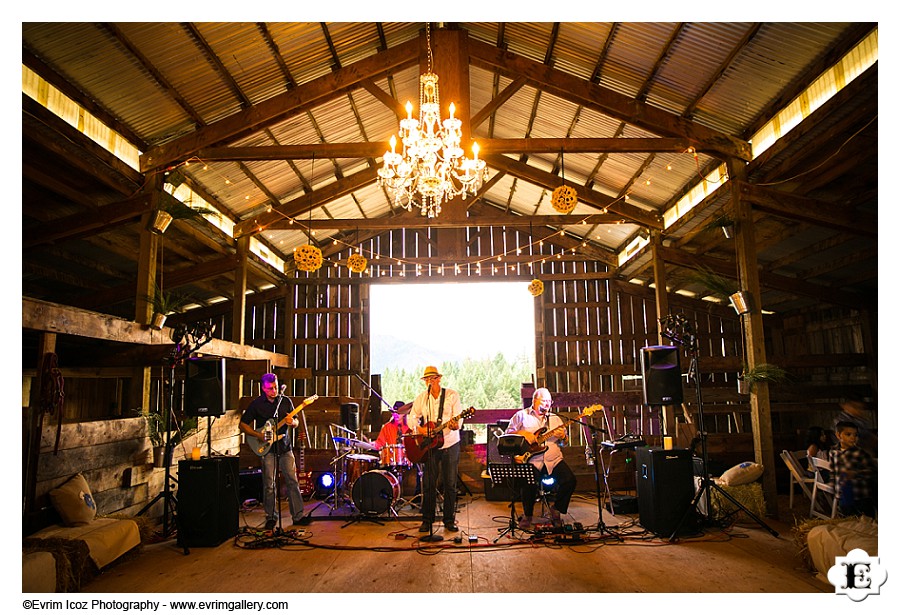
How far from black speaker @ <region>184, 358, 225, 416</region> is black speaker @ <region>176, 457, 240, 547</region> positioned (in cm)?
63

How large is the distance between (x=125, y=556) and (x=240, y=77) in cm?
560

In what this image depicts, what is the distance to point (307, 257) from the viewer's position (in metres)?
8.67

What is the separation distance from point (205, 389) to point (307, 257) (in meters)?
3.11

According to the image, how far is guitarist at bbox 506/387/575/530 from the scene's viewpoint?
6.31 metres

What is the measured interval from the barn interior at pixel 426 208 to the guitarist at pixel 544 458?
1.32 ft

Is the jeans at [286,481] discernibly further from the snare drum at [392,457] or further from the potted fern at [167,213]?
the potted fern at [167,213]

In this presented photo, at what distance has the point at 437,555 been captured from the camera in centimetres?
496

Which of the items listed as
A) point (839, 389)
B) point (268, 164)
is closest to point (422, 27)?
point (268, 164)

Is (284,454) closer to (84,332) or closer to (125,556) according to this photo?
(125,556)

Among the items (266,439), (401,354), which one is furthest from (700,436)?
(401,354)

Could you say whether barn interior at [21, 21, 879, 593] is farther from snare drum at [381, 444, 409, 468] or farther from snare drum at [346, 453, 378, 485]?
snare drum at [381, 444, 409, 468]

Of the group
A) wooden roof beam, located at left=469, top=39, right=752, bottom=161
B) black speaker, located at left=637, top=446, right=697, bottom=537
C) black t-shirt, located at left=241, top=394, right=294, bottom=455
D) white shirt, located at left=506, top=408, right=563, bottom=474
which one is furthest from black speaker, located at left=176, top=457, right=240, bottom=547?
wooden roof beam, located at left=469, top=39, right=752, bottom=161

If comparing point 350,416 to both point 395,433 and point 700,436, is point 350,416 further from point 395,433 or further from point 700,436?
point 700,436
